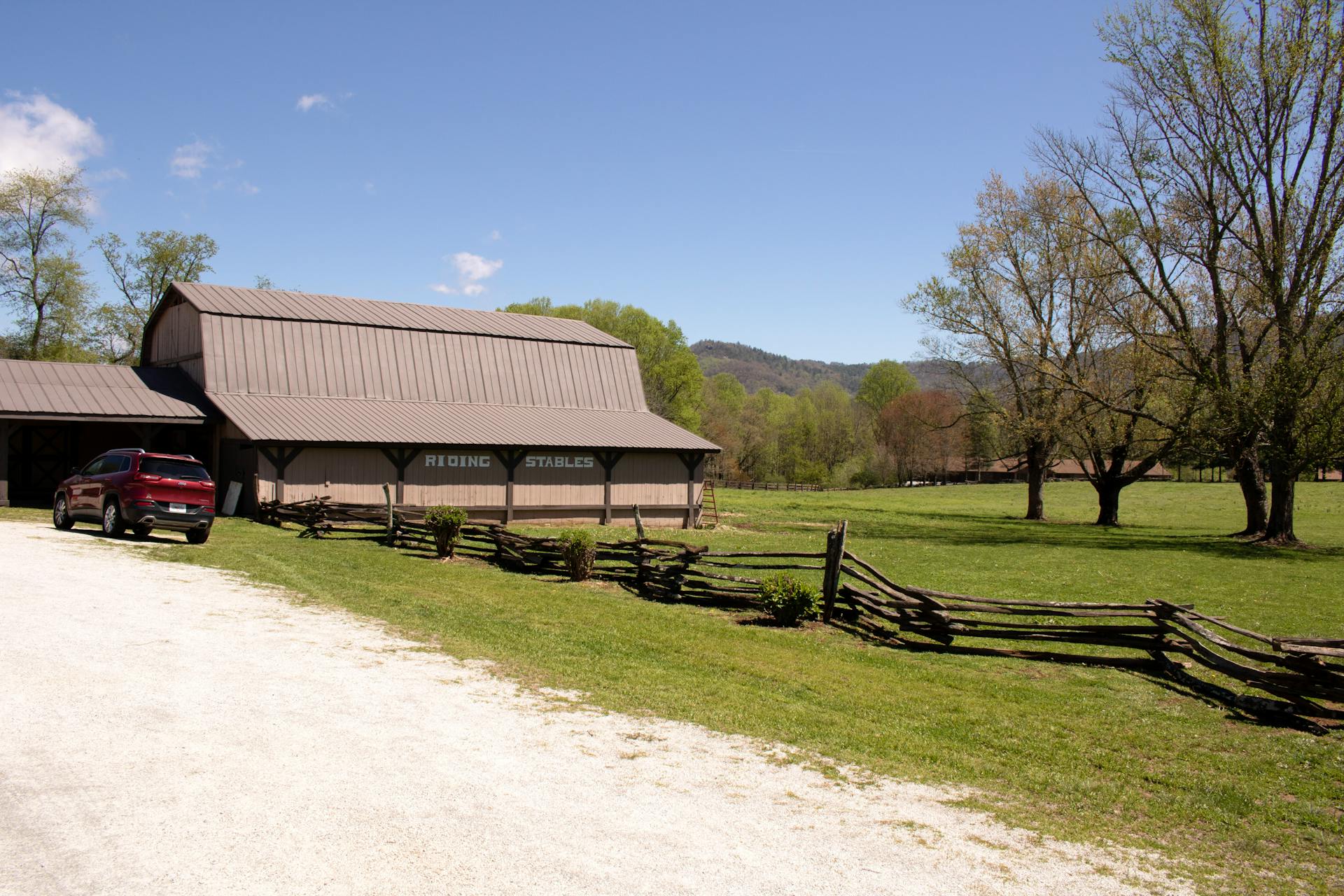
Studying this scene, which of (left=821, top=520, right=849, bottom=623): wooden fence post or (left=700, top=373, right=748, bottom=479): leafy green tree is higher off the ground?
(left=700, top=373, right=748, bottom=479): leafy green tree

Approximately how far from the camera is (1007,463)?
330ft

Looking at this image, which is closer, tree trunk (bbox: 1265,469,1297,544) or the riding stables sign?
the riding stables sign

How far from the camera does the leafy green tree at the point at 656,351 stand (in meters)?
79.3

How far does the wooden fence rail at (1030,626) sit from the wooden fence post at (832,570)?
0.7 inches

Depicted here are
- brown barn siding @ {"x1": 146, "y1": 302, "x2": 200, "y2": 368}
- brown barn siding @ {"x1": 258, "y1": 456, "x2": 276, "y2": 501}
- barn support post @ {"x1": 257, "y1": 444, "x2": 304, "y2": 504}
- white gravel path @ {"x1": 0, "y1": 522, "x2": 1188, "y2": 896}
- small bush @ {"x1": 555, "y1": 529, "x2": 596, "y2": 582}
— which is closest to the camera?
white gravel path @ {"x1": 0, "y1": 522, "x2": 1188, "y2": 896}

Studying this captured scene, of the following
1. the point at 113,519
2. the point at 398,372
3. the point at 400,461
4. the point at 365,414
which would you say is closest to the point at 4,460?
the point at 113,519

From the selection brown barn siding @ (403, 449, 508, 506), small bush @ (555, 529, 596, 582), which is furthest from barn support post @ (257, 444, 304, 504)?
small bush @ (555, 529, 596, 582)

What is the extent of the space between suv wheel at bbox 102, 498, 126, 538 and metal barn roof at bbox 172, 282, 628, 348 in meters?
13.4

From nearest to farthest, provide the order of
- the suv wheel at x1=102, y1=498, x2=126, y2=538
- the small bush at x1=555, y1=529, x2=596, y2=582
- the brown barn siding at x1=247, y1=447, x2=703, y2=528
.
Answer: the small bush at x1=555, y1=529, x2=596, y2=582
the suv wheel at x1=102, y1=498, x2=126, y2=538
the brown barn siding at x1=247, y1=447, x2=703, y2=528

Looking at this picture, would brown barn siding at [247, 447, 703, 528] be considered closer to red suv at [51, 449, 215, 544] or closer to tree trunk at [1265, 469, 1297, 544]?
red suv at [51, 449, 215, 544]

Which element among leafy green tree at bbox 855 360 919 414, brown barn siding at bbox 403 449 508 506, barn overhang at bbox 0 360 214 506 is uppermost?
leafy green tree at bbox 855 360 919 414

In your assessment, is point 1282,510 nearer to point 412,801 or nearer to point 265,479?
point 265,479

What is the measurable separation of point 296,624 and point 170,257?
51709mm

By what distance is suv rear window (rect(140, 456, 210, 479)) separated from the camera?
1994 cm
